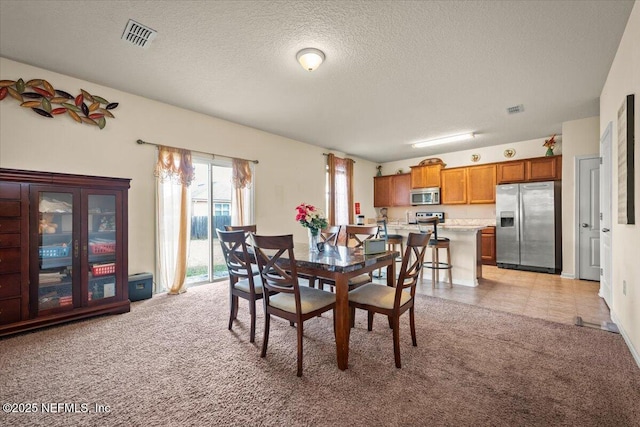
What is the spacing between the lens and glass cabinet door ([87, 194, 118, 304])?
292cm

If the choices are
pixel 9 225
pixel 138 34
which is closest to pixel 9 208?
pixel 9 225

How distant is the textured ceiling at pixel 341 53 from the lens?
83.0 inches

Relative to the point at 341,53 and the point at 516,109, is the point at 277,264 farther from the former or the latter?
the point at 516,109

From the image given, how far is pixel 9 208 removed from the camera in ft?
8.00

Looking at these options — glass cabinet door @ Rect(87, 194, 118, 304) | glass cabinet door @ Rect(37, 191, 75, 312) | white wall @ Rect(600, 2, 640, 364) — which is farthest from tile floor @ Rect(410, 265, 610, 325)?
glass cabinet door @ Rect(37, 191, 75, 312)

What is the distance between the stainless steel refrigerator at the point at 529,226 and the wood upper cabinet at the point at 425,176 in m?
1.44

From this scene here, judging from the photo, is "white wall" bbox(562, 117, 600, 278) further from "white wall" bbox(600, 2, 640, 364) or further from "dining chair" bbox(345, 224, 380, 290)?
"dining chair" bbox(345, 224, 380, 290)

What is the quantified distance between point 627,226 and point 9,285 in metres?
5.43

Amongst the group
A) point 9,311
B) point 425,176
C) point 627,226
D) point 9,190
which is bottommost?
point 9,311

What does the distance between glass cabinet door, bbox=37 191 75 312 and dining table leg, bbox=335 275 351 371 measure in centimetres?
276

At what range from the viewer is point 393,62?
280 centimetres

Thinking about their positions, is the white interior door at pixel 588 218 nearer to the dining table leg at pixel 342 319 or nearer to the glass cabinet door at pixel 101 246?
the dining table leg at pixel 342 319

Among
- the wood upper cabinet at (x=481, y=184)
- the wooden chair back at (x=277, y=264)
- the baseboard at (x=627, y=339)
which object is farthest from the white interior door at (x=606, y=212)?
the wooden chair back at (x=277, y=264)

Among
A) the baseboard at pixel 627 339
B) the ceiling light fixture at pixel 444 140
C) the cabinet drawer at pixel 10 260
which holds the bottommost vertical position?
the baseboard at pixel 627 339
